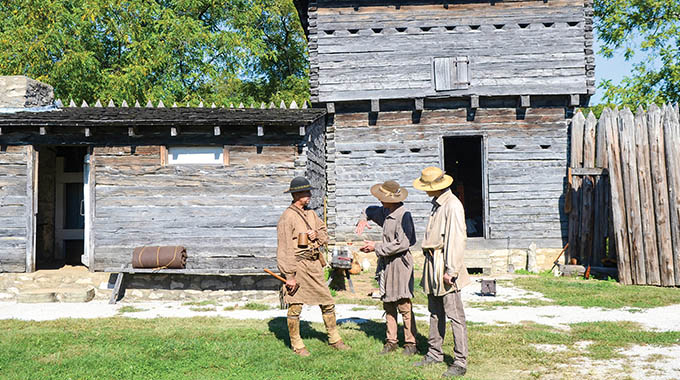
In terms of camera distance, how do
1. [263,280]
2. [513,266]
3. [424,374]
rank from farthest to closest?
[513,266] < [263,280] < [424,374]

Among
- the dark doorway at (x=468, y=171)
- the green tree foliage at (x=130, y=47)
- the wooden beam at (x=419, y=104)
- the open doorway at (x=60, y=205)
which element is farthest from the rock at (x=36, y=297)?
the dark doorway at (x=468, y=171)

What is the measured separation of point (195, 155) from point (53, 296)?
3464 millimetres

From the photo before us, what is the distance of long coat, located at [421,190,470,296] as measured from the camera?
5.41 m

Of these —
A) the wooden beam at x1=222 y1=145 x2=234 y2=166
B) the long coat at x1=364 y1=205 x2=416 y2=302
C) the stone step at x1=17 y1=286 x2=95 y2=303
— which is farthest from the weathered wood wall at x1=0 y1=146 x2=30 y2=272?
the long coat at x1=364 y1=205 x2=416 y2=302

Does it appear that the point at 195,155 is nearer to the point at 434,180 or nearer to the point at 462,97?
the point at 434,180

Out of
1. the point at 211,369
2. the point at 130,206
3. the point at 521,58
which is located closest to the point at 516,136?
the point at 521,58

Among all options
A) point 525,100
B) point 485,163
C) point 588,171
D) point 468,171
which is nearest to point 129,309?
point 485,163

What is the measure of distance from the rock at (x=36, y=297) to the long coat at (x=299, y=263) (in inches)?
223

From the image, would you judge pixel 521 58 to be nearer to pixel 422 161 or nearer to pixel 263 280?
pixel 422 161

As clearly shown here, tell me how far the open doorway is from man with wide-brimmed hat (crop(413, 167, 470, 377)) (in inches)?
384

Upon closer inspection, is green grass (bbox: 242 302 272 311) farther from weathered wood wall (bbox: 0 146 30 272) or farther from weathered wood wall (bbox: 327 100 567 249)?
weathered wood wall (bbox: 327 100 567 249)

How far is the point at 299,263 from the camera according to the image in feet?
20.9

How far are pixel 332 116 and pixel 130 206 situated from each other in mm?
5689

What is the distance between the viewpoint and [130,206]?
34.0 feet
